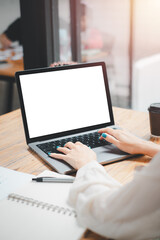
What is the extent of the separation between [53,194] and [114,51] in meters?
2.78

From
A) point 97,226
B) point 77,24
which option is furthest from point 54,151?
point 77,24

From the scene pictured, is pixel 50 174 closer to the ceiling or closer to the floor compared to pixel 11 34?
closer to the floor

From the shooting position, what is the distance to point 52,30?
203 cm

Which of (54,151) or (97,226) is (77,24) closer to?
(54,151)

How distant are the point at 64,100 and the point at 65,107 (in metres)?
0.03

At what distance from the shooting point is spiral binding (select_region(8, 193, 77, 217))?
632mm

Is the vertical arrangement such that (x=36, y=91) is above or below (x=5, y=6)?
below

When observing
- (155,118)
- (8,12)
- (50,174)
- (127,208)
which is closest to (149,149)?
(155,118)

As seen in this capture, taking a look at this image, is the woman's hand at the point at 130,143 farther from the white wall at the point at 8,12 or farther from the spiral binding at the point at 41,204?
the white wall at the point at 8,12

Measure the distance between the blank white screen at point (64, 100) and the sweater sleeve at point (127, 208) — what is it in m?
0.49

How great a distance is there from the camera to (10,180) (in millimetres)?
794

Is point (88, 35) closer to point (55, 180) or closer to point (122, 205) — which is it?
point (55, 180)

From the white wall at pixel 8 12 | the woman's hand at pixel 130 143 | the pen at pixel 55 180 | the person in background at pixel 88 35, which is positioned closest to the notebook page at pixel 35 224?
the pen at pixel 55 180

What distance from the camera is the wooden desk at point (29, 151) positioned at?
0.85 metres
